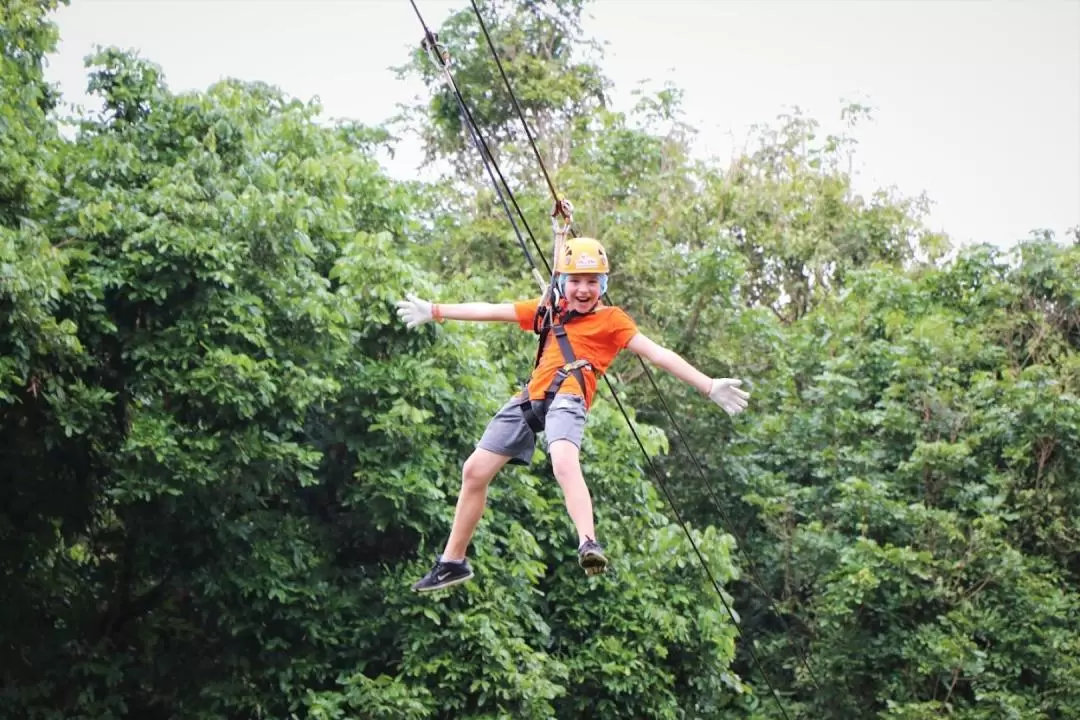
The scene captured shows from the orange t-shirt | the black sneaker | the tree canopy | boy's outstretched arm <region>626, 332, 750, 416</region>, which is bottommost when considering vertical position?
the black sneaker

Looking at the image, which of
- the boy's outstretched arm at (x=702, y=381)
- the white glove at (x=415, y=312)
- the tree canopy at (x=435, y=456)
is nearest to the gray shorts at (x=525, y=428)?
the boy's outstretched arm at (x=702, y=381)

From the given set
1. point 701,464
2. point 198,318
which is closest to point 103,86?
point 198,318

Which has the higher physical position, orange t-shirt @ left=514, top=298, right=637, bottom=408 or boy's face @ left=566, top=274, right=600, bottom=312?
boy's face @ left=566, top=274, right=600, bottom=312

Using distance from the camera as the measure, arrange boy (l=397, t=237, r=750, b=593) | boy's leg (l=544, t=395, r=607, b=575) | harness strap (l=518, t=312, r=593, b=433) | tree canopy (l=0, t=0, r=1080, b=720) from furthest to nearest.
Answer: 1. tree canopy (l=0, t=0, r=1080, b=720)
2. harness strap (l=518, t=312, r=593, b=433)
3. boy (l=397, t=237, r=750, b=593)
4. boy's leg (l=544, t=395, r=607, b=575)

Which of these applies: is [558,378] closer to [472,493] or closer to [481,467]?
[481,467]

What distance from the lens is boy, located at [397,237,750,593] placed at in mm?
5145

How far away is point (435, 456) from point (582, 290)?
547 cm

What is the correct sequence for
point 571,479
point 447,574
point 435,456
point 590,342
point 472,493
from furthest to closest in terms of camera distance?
point 435,456, point 447,574, point 472,493, point 590,342, point 571,479

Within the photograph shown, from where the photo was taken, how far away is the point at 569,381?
17.3ft

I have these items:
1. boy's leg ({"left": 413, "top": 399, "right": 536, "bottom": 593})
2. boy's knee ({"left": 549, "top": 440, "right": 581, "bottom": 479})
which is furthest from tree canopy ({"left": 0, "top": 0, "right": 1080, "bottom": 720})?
boy's knee ({"left": 549, "top": 440, "right": 581, "bottom": 479})

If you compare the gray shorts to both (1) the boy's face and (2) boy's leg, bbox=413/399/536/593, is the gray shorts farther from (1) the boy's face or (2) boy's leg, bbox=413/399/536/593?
(1) the boy's face

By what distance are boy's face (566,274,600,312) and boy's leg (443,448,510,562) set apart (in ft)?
2.06

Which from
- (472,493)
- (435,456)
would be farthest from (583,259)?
(435,456)

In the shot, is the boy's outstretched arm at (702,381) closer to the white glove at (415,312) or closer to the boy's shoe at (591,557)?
the boy's shoe at (591,557)
